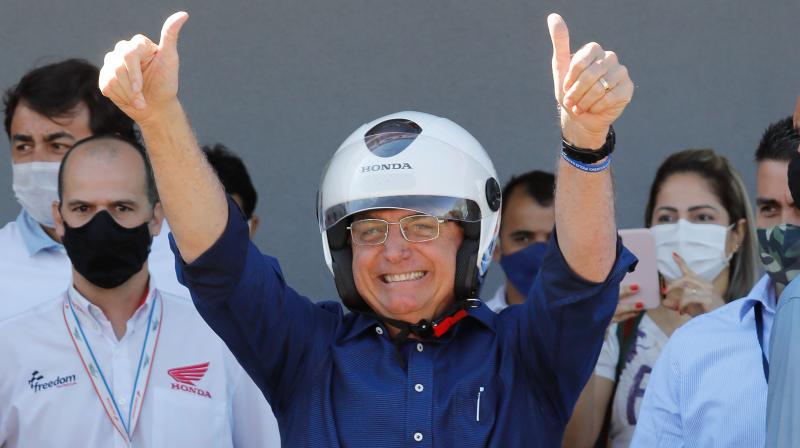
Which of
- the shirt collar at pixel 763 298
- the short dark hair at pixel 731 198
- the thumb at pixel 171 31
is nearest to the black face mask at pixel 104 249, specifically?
the thumb at pixel 171 31

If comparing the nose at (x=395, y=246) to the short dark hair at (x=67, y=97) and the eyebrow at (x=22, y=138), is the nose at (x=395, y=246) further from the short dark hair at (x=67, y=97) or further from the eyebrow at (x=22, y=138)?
the eyebrow at (x=22, y=138)

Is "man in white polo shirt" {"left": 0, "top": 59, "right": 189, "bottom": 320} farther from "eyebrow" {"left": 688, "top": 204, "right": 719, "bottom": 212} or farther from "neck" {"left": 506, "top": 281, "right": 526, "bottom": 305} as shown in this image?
"eyebrow" {"left": 688, "top": 204, "right": 719, "bottom": 212}

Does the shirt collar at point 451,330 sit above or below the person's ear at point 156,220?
below

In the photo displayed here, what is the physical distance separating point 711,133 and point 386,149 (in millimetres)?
3608

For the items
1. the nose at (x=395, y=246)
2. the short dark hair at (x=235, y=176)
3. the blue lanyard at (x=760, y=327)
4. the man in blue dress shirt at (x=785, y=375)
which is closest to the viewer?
the man in blue dress shirt at (x=785, y=375)

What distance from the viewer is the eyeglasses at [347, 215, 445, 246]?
133 inches

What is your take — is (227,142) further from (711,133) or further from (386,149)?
(386,149)

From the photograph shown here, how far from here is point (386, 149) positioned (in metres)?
3.48

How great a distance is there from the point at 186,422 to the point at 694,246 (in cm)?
195

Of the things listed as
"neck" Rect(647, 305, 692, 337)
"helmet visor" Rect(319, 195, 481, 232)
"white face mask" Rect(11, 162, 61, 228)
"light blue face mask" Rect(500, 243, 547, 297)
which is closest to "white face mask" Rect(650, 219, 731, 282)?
"neck" Rect(647, 305, 692, 337)

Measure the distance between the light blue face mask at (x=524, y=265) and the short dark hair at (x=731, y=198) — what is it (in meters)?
0.43

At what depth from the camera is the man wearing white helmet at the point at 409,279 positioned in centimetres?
301

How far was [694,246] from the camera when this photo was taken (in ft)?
16.3

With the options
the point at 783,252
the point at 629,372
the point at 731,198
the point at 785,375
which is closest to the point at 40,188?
the point at 629,372
